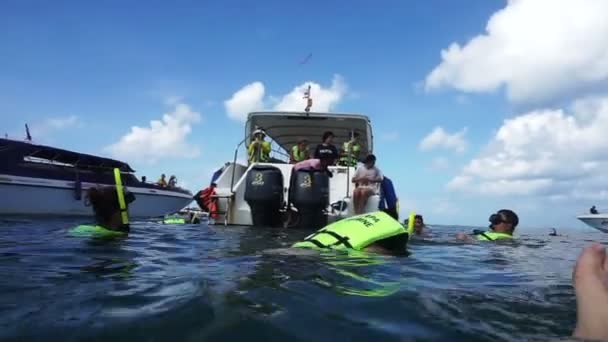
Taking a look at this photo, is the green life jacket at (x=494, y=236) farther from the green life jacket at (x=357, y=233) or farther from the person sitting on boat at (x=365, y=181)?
the green life jacket at (x=357, y=233)

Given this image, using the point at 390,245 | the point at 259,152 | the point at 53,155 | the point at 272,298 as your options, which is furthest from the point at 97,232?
the point at 53,155

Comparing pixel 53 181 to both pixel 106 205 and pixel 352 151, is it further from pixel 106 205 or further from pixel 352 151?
pixel 106 205

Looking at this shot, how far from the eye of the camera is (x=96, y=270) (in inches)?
136

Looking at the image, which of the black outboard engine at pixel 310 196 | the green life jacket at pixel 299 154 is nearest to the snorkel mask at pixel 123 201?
the black outboard engine at pixel 310 196

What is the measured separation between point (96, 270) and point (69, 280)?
0.41m

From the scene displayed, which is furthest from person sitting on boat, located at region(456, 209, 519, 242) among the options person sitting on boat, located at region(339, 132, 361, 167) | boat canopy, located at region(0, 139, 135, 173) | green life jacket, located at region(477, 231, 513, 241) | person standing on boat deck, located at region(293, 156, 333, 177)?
boat canopy, located at region(0, 139, 135, 173)

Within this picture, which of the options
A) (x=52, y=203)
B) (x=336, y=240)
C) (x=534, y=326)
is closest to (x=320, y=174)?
(x=336, y=240)

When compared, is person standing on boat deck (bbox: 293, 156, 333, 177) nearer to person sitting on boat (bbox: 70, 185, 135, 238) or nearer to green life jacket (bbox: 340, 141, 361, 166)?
green life jacket (bbox: 340, 141, 361, 166)

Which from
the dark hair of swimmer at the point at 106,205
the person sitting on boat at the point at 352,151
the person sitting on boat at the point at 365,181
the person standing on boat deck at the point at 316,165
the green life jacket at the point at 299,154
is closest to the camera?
the dark hair of swimmer at the point at 106,205

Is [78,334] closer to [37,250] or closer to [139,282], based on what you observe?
[139,282]

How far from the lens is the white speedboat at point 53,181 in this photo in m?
14.6

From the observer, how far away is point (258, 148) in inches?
443

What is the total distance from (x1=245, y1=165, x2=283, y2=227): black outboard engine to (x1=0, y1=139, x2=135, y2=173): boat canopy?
9.71 metres

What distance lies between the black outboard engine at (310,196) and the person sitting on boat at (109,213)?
12.9 feet
